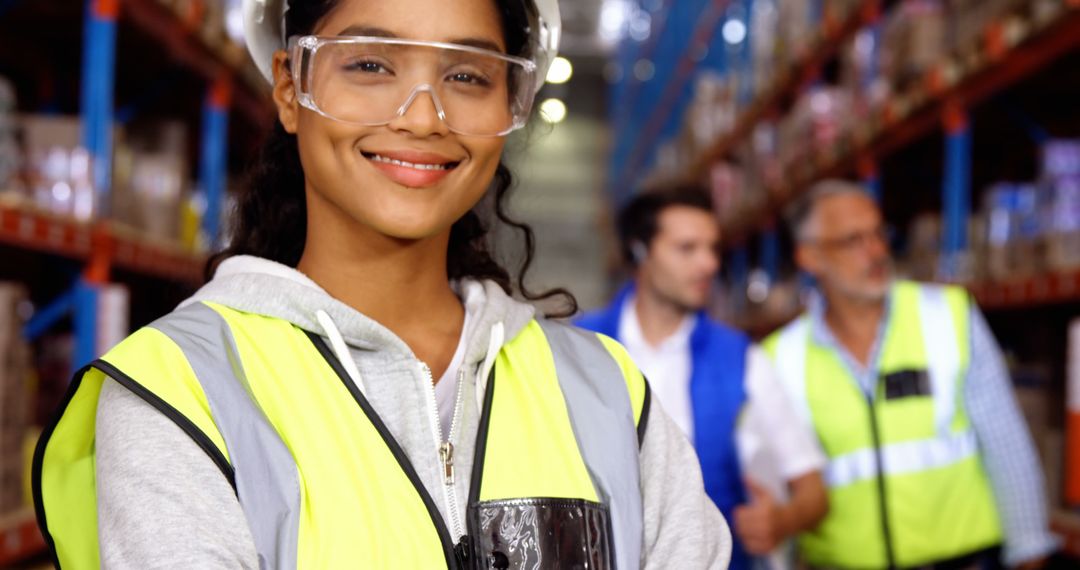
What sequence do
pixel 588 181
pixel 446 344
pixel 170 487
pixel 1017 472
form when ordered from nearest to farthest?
pixel 170 487
pixel 446 344
pixel 1017 472
pixel 588 181

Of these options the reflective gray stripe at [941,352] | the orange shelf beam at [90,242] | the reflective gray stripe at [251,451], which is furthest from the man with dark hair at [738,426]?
the reflective gray stripe at [251,451]

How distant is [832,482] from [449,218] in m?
2.39

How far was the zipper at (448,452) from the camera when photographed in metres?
1.34

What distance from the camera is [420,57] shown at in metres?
1.46

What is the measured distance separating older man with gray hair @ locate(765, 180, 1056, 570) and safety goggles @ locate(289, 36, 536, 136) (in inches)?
92.9

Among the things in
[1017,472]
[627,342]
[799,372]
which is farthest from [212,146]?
[1017,472]

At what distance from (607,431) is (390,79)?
50 cm

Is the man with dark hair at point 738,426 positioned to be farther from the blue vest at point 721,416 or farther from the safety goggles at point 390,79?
the safety goggles at point 390,79

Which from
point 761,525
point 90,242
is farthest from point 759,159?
point 90,242

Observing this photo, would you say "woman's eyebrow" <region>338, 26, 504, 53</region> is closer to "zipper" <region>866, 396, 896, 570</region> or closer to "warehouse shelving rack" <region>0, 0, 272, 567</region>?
"warehouse shelving rack" <region>0, 0, 272, 567</region>

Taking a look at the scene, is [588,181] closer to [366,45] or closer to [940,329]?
[940,329]

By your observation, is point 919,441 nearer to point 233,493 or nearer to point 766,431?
point 766,431

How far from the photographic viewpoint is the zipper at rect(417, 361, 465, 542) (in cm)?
134

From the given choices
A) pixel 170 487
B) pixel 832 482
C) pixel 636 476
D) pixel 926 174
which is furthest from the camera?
pixel 926 174
